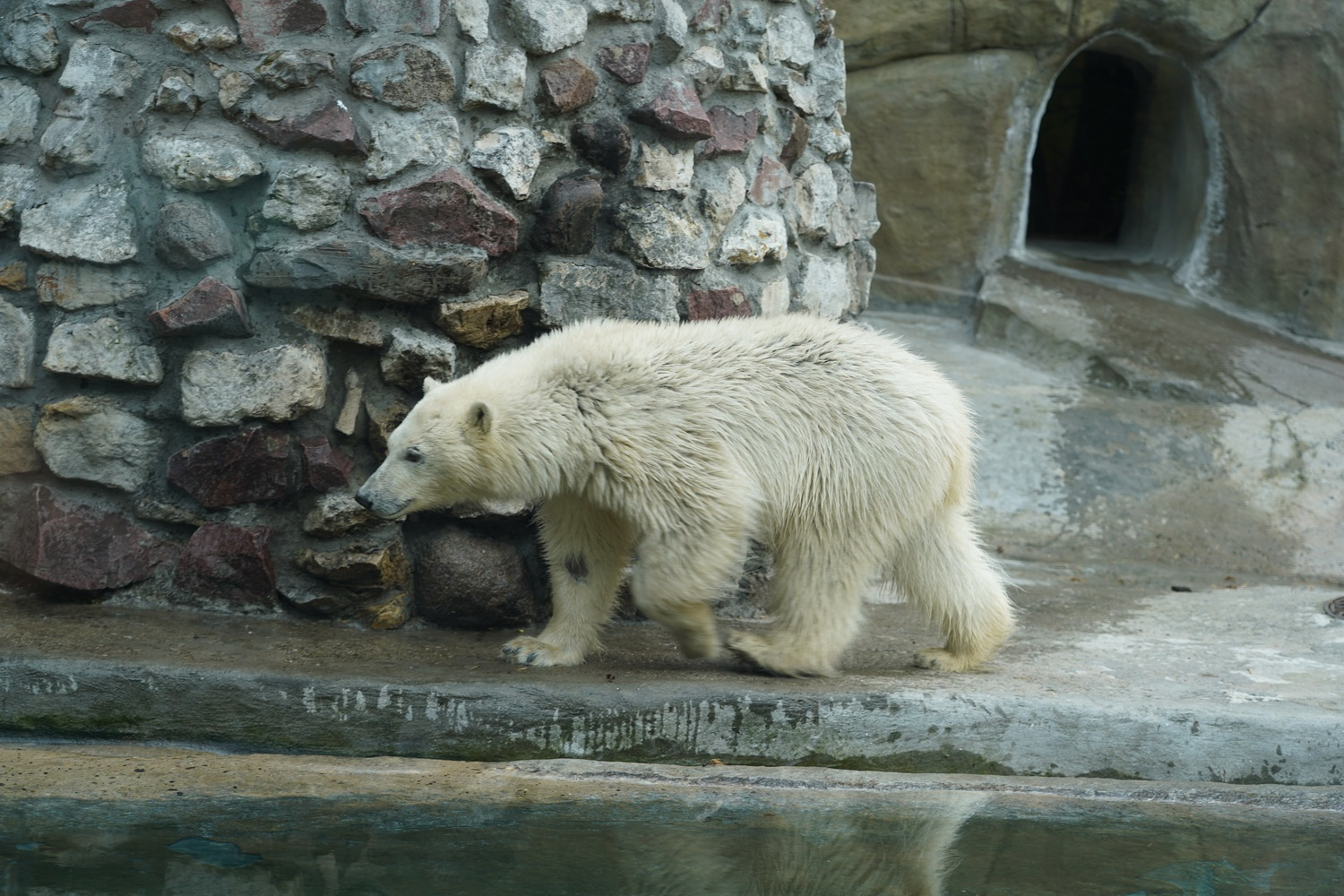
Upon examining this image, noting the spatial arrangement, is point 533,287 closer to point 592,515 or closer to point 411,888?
point 592,515

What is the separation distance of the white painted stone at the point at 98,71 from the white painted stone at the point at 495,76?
98 cm

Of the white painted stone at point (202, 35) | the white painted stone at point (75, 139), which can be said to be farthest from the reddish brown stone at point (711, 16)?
the white painted stone at point (75, 139)

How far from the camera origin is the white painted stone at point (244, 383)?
3.88 m

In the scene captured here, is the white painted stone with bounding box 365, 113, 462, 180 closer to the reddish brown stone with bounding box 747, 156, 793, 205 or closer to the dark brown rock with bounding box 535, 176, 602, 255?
the dark brown rock with bounding box 535, 176, 602, 255

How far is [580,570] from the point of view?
3893mm

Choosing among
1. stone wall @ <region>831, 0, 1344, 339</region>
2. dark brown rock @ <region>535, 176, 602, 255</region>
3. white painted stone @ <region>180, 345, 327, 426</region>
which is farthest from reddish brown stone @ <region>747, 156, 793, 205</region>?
stone wall @ <region>831, 0, 1344, 339</region>

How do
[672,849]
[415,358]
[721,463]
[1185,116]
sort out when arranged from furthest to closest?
1. [1185,116]
2. [415,358]
3. [721,463]
4. [672,849]

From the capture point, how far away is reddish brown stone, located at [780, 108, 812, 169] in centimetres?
487

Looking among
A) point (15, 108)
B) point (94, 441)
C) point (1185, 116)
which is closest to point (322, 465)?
point (94, 441)

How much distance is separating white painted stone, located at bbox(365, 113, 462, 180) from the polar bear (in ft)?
2.20

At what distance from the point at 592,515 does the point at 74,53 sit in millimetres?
2062

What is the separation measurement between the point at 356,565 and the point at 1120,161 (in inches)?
365

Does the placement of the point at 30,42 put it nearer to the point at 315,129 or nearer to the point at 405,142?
the point at 315,129

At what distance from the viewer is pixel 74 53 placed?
3.85 m
